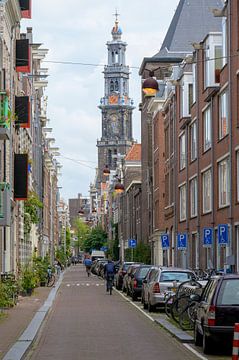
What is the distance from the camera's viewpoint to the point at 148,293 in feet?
106

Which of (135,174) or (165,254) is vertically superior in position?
(135,174)

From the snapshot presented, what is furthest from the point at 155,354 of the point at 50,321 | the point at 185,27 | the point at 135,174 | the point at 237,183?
the point at 135,174

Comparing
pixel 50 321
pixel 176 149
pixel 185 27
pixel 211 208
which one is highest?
pixel 185 27

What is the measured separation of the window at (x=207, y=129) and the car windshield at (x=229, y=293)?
2962 cm

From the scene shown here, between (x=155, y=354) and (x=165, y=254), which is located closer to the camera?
(x=155, y=354)

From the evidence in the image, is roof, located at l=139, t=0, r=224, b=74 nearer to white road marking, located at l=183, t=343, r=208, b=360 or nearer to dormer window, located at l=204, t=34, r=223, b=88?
dormer window, located at l=204, t=34, r=223, b=88

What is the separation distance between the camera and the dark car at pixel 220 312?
17078 millimetres

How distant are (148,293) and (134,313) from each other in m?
1.15

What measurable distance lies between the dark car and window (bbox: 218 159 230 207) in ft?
78.7

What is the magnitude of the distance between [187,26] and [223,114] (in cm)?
4300

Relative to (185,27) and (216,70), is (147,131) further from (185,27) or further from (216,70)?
(216,70)

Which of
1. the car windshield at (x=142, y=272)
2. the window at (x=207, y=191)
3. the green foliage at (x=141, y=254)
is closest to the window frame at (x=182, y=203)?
the window at (x=207, y=191)

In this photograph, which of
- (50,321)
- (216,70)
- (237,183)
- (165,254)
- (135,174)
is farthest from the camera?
(135,174)

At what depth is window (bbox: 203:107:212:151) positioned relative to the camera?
4738cm
